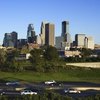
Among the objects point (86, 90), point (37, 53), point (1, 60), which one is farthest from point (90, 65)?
point (86, 90)

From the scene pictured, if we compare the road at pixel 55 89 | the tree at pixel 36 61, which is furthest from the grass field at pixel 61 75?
the road at pixel 55 89

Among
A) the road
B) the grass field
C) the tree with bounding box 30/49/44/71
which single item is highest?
the tree with bounding box 30/49/44/71

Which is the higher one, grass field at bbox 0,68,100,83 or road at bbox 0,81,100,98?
grass field at bbox 0,68,100,83

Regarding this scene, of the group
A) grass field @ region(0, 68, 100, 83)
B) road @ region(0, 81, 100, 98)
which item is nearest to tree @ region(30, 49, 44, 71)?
grass field @ region(0, 68, 100, 83)

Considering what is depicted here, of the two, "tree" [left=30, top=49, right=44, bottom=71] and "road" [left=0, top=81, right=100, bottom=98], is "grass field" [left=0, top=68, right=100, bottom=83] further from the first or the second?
"road" [left=0, top=81, right=100, bottom=98]

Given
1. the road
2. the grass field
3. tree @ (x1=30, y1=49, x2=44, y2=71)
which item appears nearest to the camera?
the road

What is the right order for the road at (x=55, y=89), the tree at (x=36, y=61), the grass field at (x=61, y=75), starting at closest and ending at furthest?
the road at (x=55, y=89), the grass field at (x=61, y=75), the tree at (x=36, y=61)

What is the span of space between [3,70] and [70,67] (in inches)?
562

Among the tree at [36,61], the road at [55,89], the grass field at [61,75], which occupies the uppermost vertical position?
the tree at [36,61]

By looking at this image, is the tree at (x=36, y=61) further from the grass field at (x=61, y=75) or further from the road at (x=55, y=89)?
the road at (x=55, y=89)

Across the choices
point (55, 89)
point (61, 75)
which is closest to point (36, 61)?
point (61, 75)

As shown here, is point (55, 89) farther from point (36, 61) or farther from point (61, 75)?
point (36, 61)

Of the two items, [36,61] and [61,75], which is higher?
[36,61]

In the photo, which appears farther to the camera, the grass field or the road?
the grass field
